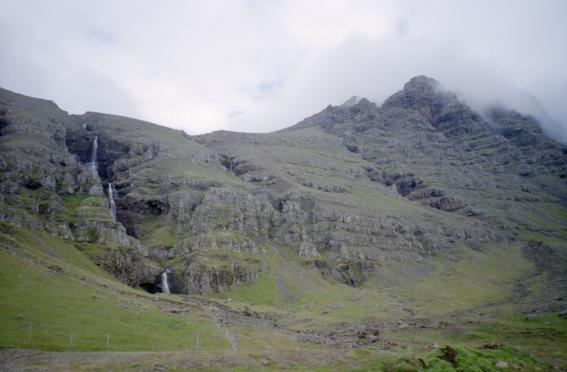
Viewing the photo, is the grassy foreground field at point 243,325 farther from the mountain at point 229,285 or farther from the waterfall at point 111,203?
the waterfall at point 111,203

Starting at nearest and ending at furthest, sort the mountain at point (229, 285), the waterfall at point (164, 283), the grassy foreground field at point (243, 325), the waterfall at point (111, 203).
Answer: the grassy foreground field at point (243, 325) → the mountain at point (229, 285) → the waterfall at point (164, 283) → the waterfall at point (111, 203)

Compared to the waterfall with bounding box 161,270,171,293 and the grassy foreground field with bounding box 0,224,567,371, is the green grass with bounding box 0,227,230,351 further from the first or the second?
the waterfall with bounding box 161,270,171,293

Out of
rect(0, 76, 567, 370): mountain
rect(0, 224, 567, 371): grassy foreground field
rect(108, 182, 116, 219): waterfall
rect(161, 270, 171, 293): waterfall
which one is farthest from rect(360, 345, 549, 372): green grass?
rect(108, 182, 116, 219): waterfall

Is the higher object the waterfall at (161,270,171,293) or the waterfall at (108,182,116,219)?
the waterfall at (108,182,116,219)

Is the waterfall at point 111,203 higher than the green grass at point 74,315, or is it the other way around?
the waterfall at point 111,203

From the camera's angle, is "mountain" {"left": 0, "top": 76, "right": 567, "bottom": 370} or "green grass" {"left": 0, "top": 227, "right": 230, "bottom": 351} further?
"mountain" {"left": 0, "top": 76, "right": 567, "bottom": 370}

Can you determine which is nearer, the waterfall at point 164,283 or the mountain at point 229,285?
the mountain at point 229,285

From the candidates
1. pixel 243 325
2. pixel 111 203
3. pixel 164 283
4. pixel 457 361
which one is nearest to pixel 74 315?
pixel 243 325

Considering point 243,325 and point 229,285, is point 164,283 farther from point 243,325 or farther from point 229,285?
point 243,325

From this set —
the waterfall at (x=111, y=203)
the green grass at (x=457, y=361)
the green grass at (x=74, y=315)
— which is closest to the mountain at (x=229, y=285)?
the green grass at (x=457, y=361)

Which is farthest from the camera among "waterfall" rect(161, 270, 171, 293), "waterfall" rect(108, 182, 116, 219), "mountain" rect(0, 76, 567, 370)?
"waterfall" rect(108, 182, 116, 219)

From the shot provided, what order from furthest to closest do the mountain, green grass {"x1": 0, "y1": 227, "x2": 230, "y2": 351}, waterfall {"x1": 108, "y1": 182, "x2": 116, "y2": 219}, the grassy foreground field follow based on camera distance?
waterfall {"x1": 108, "y1": 182, "x2": 116, "y2": 219} → the mountain → green grass {"x1": 0, "y1": 227, "x2": 230, "y2": 351} → the grassy foreground field

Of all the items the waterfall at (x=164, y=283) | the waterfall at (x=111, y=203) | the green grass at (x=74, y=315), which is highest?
the waterfall at (x=111, y=203)

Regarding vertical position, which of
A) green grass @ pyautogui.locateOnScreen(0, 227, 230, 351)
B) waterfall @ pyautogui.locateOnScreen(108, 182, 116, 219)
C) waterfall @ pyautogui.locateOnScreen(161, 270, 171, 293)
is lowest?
waterfall @ pyautogui.locateOnScreen(161, 270, 171, 293)
